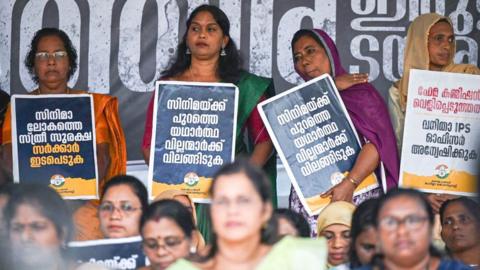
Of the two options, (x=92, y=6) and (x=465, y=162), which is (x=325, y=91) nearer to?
(x=465, y=162)

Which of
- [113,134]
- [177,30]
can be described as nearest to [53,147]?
[113,134]

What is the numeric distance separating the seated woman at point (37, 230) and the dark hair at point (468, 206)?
231 centimetres

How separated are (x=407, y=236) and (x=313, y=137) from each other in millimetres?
2191

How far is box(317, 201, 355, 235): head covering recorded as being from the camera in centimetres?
732

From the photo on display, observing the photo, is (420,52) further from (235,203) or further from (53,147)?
(235,203)

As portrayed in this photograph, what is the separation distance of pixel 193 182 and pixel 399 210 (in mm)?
2226

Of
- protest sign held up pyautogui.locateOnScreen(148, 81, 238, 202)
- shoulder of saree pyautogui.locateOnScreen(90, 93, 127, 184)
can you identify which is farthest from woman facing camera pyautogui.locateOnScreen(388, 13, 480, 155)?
shoulder of saree pyautogui.locateOnScreen(90, 93, 127, 184)

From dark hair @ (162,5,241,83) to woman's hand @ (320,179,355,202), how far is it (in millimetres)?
932

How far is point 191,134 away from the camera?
800 cm

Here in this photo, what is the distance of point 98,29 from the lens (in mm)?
9422

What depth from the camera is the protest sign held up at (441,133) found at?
26.6 feet

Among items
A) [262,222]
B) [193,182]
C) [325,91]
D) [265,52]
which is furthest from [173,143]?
[262,222]

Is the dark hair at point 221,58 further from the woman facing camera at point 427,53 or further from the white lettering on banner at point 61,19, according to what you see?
the white lettering on banner at point 61,19

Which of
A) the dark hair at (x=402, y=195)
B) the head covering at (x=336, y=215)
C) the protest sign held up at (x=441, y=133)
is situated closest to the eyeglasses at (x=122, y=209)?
the head covering at (x=336, y=215)
